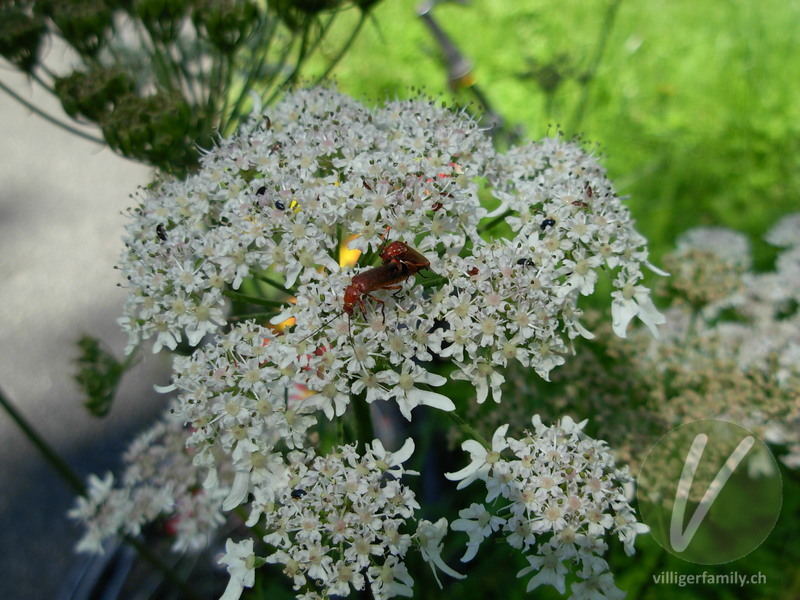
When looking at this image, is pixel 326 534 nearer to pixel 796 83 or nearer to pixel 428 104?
pixel 428 104

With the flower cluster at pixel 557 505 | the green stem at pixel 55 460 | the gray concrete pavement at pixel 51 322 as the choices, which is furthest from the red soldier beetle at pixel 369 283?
the gray concrete pavement at pixel 51 322

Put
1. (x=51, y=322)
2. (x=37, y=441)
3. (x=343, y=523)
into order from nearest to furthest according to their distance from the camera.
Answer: (x=343, y=523) → (x=37, y=441) → (x=51, y=322)

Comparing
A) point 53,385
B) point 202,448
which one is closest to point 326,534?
point 202,448

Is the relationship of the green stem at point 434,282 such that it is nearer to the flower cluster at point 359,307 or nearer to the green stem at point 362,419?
the flower cluster at point 359,307

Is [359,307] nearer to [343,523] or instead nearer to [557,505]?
[343,523]

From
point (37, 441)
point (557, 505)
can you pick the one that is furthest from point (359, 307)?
point (37, 441)

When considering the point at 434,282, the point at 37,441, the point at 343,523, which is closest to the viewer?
the point at 343,523
